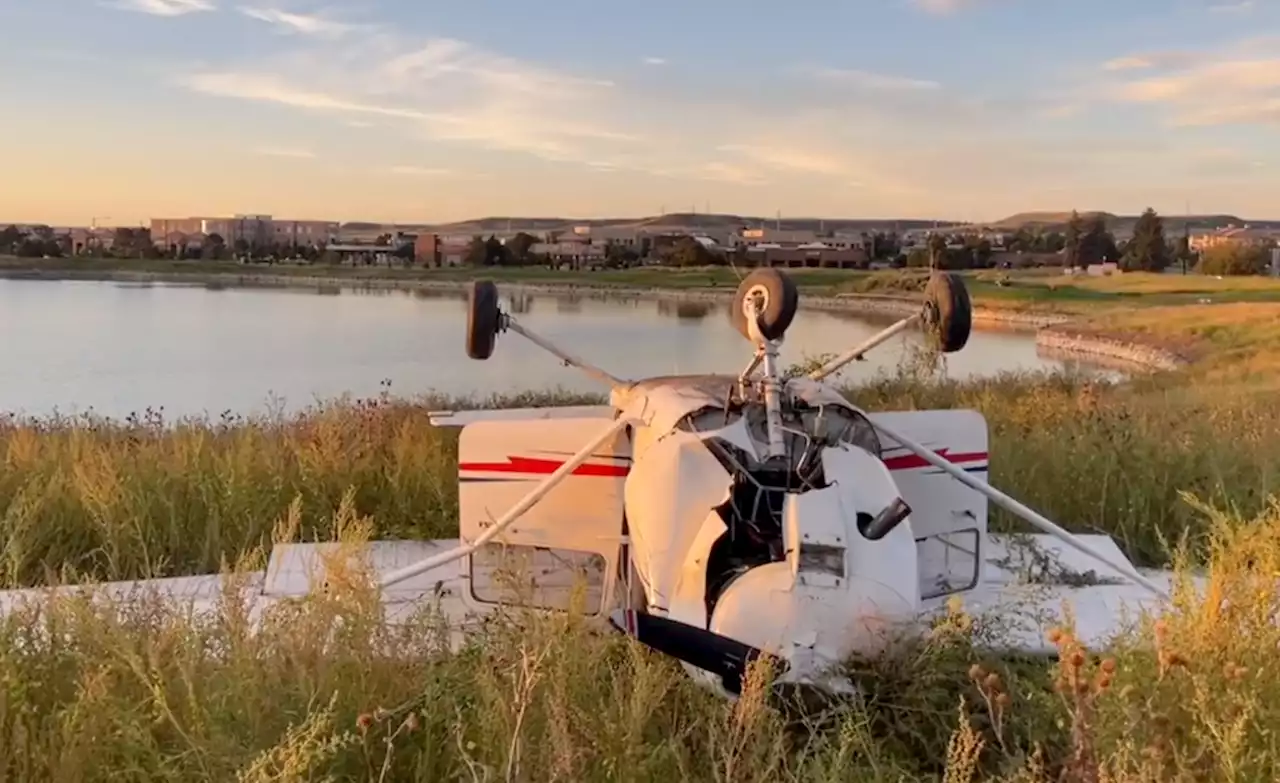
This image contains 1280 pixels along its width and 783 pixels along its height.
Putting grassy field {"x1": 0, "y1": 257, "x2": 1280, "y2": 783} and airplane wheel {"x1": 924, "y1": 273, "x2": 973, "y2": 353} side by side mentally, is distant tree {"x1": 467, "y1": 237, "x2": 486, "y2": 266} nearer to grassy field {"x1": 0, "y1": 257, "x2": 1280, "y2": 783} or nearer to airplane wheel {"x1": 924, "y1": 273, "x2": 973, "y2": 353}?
airplane wheel {"x1": 924, "y1": 273, "x2": 973, "y2": 353}

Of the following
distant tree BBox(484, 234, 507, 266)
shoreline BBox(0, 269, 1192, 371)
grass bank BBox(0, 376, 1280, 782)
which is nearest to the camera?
grass bank BBox(0, 376, 1280, 782)

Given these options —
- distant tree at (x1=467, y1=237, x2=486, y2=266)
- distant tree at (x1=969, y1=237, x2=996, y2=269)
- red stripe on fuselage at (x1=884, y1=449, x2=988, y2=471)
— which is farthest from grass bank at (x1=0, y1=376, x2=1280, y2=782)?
distant tree at (x1=969, y1=237, x2=996, y2=269)

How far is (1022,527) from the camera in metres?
6.38

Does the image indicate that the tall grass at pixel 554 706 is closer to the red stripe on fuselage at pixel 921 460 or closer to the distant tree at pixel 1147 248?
the red stripe on fuselage at pixel 921 460

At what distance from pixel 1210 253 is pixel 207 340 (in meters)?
84.7

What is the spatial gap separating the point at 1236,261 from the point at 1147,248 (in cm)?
1076

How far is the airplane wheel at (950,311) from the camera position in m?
3.86

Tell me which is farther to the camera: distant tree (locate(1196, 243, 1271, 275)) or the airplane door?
distant tree (locate(1196, 243, 1271, 275))

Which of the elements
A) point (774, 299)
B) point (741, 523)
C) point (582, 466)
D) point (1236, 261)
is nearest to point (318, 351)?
point (582, 466)

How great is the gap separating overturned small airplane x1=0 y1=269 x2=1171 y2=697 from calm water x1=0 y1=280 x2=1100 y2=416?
1.65 m

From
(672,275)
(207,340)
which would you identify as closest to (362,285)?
(672,275)

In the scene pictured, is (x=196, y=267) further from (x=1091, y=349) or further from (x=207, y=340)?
(x=1091, y=349)

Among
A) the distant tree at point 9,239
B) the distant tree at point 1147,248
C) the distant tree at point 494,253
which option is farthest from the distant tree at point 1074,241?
the distant tree at point 9,239

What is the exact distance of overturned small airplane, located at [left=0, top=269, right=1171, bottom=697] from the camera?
2.96 metres
